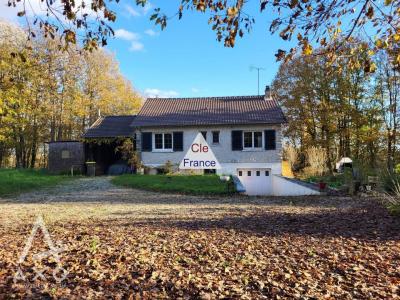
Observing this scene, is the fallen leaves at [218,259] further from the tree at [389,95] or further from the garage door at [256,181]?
the tree at [389,95]

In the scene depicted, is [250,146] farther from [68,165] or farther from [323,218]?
[323,218]

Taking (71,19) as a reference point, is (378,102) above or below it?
above

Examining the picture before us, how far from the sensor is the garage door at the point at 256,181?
20531 mm

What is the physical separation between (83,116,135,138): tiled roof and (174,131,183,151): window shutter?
3.52 metres

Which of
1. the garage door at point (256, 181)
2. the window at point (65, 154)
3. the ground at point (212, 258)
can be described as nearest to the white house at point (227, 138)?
the garage door at point (256, 181)

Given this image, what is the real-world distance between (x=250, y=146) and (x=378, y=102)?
12.0m

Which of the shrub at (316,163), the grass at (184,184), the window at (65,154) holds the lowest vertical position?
the grass at (184,184)

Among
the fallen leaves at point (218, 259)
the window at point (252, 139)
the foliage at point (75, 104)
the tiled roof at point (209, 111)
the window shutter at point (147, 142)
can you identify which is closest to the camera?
the fallen leaves at point (218, 259)

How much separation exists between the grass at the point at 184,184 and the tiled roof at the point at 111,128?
7083 millimetres

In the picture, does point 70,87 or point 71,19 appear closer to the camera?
point 71,19

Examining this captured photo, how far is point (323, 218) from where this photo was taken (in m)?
7.22

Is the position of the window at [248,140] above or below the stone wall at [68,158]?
above

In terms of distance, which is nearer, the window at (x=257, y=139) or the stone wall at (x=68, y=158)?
the window at (x=257, y=139)

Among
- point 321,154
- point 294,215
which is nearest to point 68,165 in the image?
point 321,154
